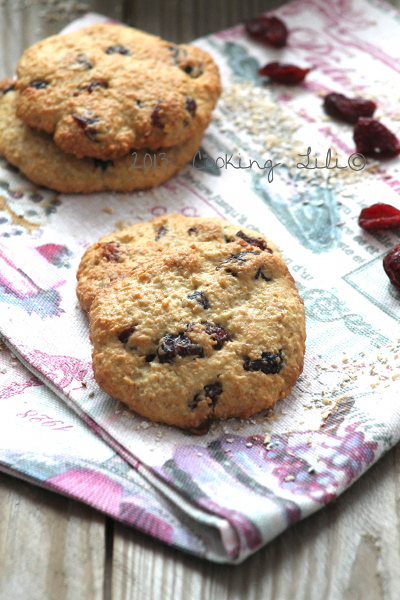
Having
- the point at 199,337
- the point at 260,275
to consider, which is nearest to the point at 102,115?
the point at 260,275

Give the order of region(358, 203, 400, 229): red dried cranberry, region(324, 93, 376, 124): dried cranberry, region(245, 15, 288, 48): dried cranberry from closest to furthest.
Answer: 1. region(358, 203, 400, 229): red dried cranberry
2. region(324, 93, 376, 124): dried cranberry
3. region(245, 15, 288, 48): dried cranberry

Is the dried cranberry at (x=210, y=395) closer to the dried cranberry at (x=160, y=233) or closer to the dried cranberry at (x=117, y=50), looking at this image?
the dried cranberry at (x=160, y=233)

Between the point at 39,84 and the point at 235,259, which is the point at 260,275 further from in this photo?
the point at 39,84

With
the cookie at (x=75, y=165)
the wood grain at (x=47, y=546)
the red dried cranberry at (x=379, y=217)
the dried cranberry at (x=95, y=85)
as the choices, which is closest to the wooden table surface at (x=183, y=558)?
the wood grain at (x=47, y=546)

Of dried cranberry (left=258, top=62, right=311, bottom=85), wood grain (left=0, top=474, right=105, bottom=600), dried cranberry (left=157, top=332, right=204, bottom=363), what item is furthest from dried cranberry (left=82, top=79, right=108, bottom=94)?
wood grain (left=0, top=474, right=105, bottom=600)

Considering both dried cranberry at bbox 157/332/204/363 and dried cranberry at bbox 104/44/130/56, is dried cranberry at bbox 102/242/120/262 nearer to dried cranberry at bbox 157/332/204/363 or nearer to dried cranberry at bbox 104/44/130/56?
dried cranberry at bbox 157/332/204/363

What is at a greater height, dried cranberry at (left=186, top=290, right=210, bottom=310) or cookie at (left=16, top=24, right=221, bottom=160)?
cookie at (left=16, top=24, right=221, bottom=160)
